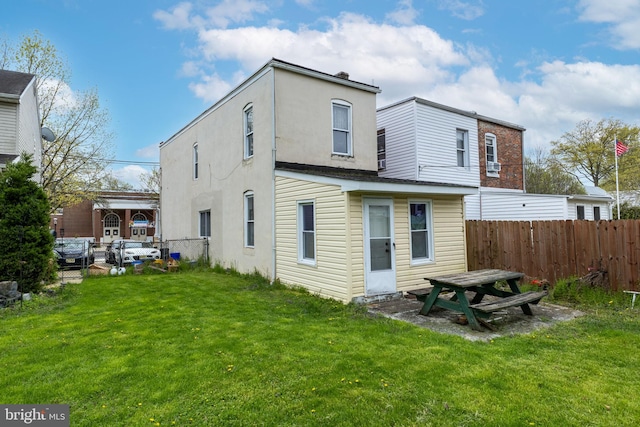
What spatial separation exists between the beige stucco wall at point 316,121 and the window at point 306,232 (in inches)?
80.5

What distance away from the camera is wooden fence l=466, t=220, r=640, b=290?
762 cm

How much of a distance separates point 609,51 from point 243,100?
17.1 m

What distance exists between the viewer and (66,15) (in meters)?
12.6

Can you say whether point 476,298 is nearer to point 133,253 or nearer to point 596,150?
point 133,253

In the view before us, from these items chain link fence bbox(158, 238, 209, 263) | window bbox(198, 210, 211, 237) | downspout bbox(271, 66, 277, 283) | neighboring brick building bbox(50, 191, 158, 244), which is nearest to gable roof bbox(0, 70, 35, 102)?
chain link fence bbox(158, 238, 209, 263)

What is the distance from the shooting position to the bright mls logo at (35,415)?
3.12 m

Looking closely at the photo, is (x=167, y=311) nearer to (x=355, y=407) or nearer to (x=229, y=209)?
(x=355, y=407)

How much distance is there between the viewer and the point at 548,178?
34.4 meters

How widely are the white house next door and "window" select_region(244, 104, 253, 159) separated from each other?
5230mm

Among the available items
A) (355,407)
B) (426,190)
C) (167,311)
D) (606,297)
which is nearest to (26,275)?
(167,311)

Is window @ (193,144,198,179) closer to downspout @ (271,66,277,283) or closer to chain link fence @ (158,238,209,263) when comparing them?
chain link fence @ (158,238,209,263)

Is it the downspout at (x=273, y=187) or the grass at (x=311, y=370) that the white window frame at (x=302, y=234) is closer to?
the downspout at (x=273, y=187)

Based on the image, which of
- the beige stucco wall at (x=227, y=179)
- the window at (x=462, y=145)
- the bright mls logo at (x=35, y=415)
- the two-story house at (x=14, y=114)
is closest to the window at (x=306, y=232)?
the beige stucco wall at (x=227, y=179)

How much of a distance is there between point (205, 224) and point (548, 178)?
33856 millimetres
